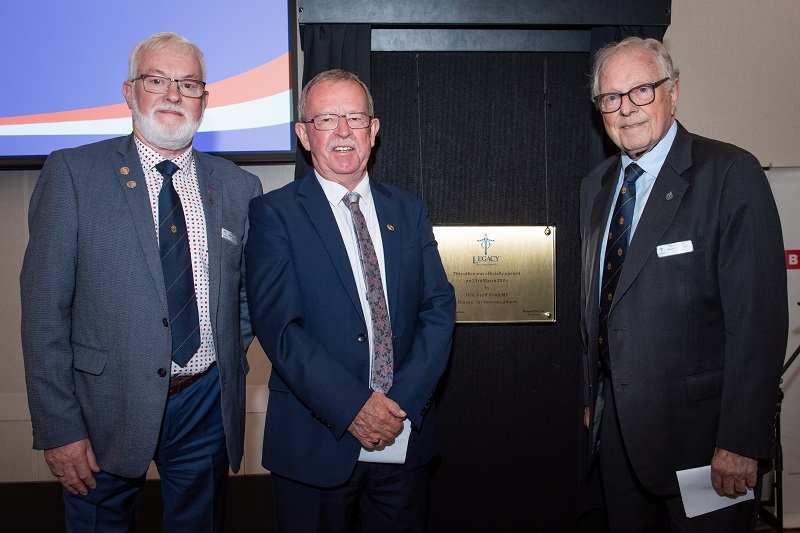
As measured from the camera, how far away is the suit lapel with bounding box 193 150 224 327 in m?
1.86

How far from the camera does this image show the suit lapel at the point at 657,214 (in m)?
1.77

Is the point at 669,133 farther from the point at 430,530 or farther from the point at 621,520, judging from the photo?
the point at 430,530

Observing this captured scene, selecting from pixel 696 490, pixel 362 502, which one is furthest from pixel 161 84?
pixel 696 490

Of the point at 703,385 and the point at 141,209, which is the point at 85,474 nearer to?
the point at 141,209

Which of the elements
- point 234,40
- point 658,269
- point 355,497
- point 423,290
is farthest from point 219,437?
point 234,40

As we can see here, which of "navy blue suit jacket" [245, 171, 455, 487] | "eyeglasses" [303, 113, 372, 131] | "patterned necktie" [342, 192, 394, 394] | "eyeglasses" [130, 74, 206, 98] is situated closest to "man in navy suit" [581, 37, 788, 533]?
"navy blue suit jacket" [245, 171, 455, 487]

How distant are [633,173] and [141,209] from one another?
4.85 feet

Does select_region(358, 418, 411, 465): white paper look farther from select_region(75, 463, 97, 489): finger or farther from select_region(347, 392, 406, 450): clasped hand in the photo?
select_region(75, 463, 97, 489): finger

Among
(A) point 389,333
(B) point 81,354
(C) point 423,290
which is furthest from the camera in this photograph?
(C) point 423,290

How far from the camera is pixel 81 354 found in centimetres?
173

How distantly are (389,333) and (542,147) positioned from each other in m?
1.29

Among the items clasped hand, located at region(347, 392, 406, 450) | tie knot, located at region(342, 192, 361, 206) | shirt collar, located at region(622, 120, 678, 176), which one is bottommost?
clasped hand, located at region(347, 392, 406, 450)

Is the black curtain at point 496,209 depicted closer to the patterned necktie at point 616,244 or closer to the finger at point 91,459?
the patterned necktie at point 616,244

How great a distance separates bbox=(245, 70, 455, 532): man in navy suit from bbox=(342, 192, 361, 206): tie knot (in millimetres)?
12
